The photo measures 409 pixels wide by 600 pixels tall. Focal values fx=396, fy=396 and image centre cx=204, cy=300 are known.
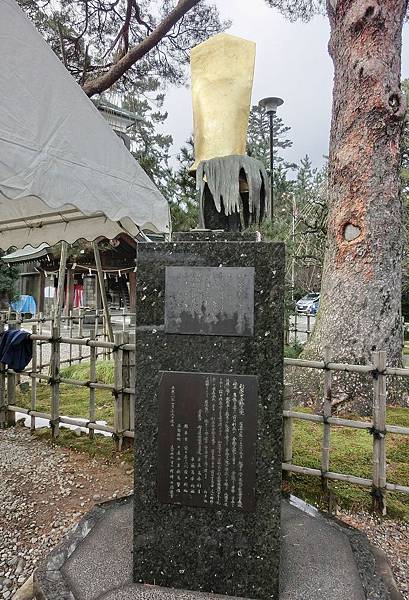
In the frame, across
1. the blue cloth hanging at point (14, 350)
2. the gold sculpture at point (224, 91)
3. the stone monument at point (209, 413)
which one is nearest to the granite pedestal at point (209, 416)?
the stone monument at point (209, 413)

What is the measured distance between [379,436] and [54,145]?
3108 millimetres

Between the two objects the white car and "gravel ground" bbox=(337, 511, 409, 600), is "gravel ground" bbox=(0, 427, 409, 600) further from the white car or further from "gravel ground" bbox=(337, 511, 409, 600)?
the white car

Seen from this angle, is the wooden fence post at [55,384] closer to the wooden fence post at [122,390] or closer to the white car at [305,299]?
the wooden fence post at [122,390]

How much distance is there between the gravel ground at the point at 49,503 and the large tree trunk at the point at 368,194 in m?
2.37

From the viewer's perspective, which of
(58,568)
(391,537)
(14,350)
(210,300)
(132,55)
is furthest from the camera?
(132,55)

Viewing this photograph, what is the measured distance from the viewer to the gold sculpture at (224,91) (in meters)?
2.04

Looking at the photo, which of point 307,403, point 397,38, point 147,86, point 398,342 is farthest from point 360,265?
point 147,86

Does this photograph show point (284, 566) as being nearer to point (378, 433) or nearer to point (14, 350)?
Result: point (378, 433)

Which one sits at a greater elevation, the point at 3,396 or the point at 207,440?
the point at 207,440

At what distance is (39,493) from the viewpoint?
311 centimetres

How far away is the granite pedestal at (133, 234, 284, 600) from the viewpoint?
6.07 ft

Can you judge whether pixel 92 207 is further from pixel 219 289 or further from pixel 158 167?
pixel 158 167

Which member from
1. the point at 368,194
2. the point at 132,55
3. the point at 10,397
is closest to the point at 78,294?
the point at 132,55

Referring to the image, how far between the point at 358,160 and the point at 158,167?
320 inches
